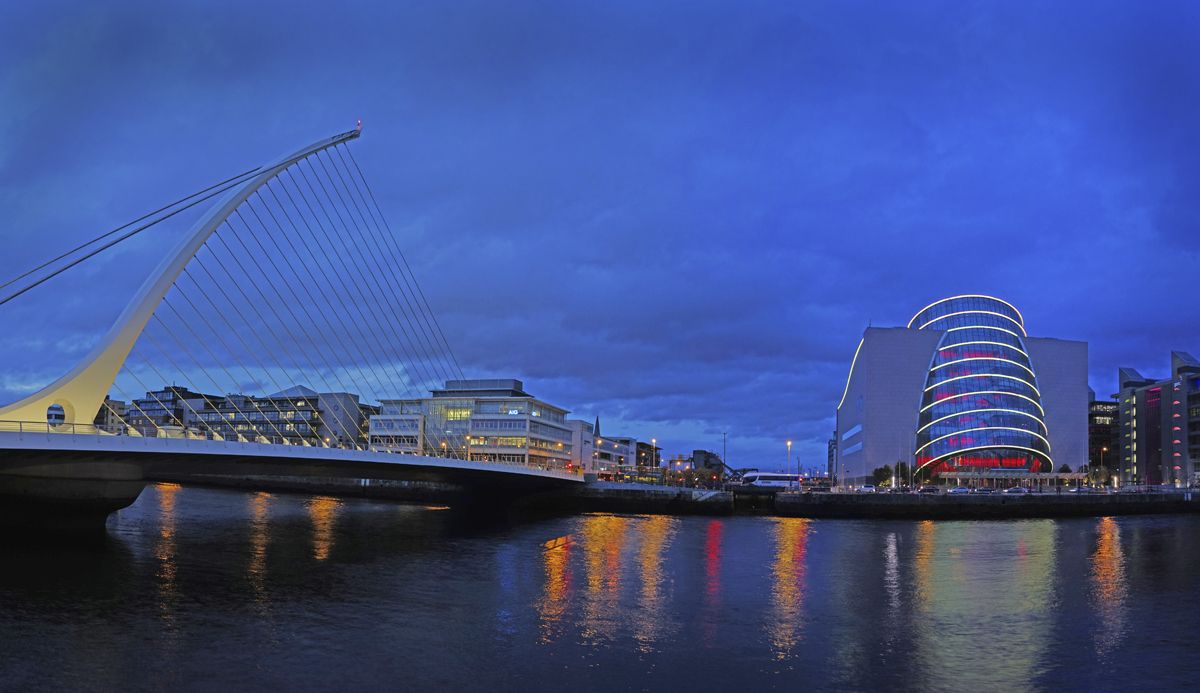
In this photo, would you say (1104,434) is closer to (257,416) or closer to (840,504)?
(840,504)

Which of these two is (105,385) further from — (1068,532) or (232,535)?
(1068,532)

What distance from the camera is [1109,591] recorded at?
80.3 feet

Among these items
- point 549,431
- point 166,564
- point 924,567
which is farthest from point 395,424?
point 924,567

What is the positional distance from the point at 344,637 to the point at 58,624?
569 centimetres

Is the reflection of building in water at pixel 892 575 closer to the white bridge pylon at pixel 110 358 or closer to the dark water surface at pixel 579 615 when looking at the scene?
the dark water surface at pixel 579 615

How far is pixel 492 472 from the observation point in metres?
44.7

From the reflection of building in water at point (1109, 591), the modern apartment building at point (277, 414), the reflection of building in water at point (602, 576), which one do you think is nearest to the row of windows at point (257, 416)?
the modern apartment building at point (277, 414)

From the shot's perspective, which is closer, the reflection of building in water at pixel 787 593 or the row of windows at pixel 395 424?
the reflection of building in water at pixel 787 593

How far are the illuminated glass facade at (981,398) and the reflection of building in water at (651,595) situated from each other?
219 ft

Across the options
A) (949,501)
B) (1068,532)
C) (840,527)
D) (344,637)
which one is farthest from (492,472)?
(949,501)

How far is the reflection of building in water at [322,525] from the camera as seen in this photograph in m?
30.8

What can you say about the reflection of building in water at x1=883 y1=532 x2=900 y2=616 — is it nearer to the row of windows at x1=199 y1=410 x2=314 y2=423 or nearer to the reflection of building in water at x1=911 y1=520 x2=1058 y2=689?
the reflection of building in water at x1=911 y1=520 x2=1058 y2=689

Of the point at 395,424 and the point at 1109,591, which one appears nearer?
the point at 1109,591

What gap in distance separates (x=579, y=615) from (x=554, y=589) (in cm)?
386
